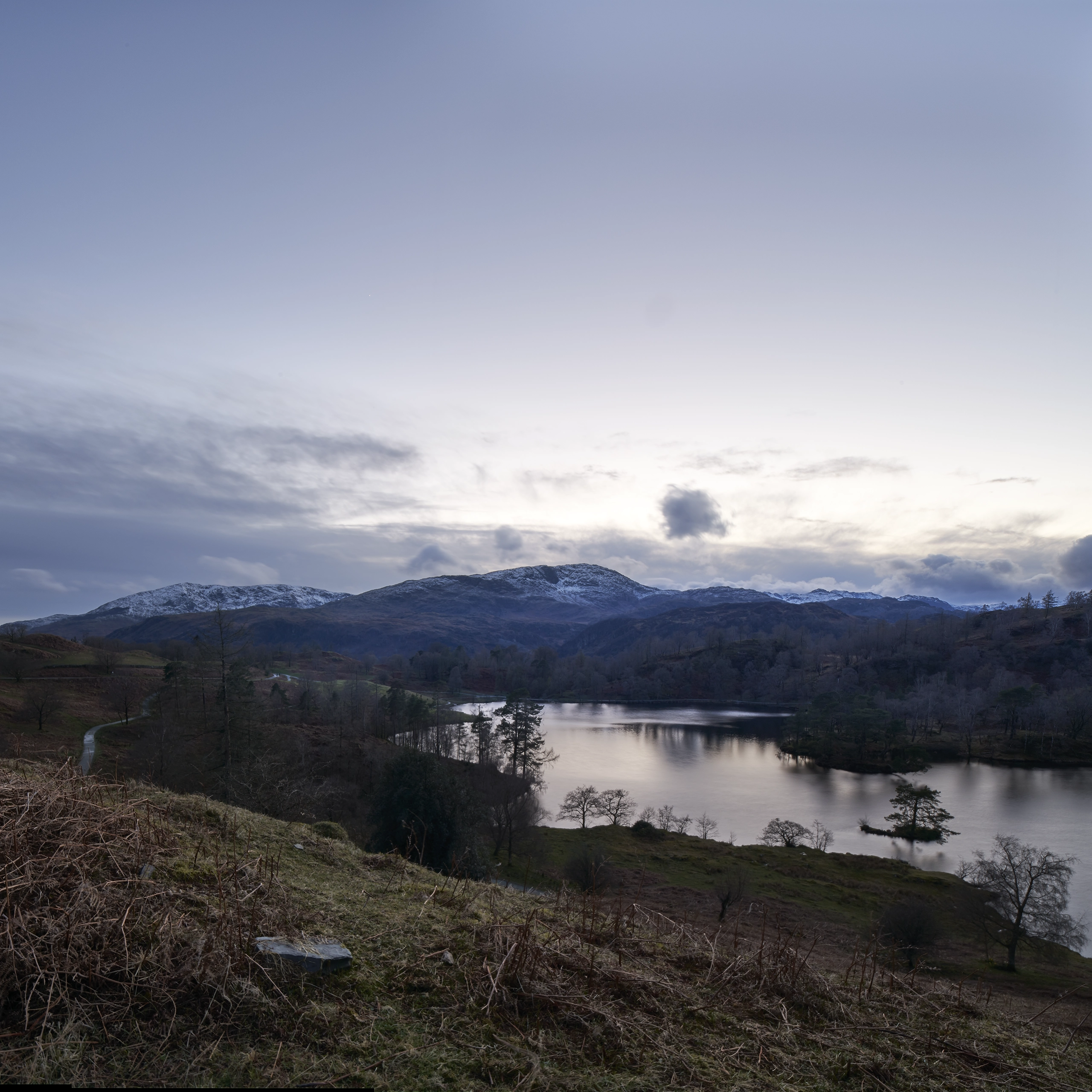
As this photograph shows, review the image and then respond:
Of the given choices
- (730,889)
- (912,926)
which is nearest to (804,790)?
(730,889)

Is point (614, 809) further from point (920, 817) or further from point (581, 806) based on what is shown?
point (920, 817)

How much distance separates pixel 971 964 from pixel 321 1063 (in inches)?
1167

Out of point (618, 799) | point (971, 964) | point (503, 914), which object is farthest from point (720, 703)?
point (503, 914)

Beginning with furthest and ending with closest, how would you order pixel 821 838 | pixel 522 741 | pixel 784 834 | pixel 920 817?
pixel 522 741 < pixel 920 817 < pixel 821 838 < pixel 784 834

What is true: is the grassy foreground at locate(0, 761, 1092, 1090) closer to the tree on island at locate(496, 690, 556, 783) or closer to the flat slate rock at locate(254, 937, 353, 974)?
the flat slate rock at locate(254, 937, 353, 974)

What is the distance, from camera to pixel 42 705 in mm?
38031

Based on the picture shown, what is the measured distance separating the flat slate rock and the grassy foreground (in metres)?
0.06

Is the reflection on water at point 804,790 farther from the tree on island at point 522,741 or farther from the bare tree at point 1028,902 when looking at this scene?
the bare tree at point 1028,902

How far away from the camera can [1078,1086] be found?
3.47m

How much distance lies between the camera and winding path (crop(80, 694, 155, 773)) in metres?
31.6

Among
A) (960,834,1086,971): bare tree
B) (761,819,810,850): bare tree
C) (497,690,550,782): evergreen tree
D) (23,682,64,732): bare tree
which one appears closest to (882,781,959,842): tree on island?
(761,819,810,850): bare tree

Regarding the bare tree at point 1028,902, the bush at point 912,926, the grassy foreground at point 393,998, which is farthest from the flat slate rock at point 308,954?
the bare tree at point 1028,902

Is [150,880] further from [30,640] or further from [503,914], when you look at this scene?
[30,640]

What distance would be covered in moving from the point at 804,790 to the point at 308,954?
63.2m
